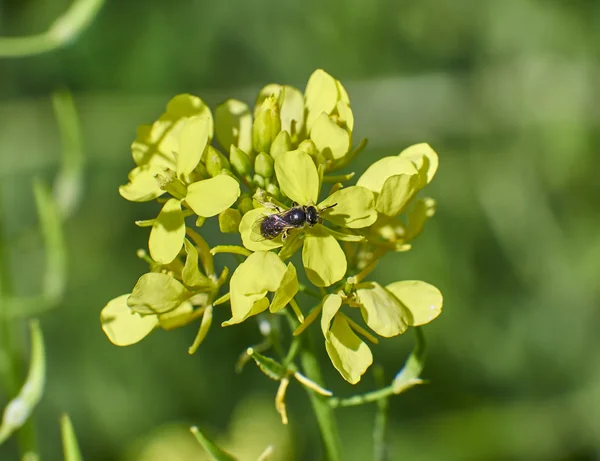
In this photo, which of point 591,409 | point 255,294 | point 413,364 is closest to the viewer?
point 255,294

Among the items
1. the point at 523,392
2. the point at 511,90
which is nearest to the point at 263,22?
the point at 511,90

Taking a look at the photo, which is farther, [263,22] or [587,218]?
[263,22]

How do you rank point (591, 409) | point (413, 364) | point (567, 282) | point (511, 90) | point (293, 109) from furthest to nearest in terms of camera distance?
point (511, 90) → point (567, 282) → point (591, 409) → point (293, 109) → point (413, 364)

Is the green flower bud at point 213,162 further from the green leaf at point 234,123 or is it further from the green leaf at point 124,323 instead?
the green leaf at point 124,323

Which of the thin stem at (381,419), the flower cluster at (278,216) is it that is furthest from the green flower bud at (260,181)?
the thin stem at (381,419)

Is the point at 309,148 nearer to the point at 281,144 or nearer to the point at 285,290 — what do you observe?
the point at 281,144

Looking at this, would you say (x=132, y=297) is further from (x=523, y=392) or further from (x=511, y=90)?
(x=511, y=90)

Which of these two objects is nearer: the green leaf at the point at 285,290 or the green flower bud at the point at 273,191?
the green leaf at the point at 285,290
